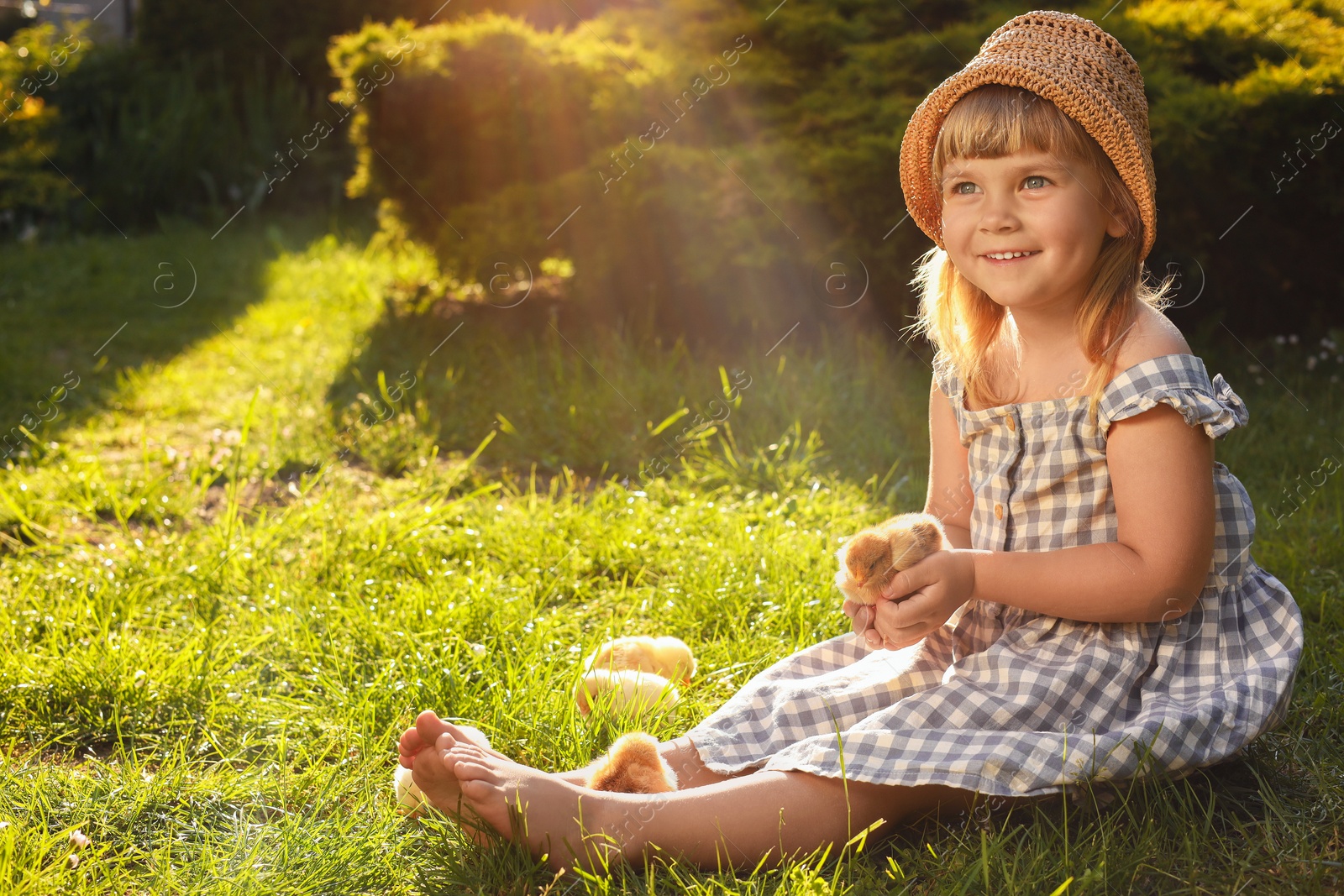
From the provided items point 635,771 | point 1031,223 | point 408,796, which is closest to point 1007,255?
point 1031,223

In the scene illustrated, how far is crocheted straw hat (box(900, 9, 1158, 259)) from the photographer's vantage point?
5.60ft

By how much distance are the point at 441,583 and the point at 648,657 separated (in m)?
0.67

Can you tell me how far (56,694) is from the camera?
2285 mm

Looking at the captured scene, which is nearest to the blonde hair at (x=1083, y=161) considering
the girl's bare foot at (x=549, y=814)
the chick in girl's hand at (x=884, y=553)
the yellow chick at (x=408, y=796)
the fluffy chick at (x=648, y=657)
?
the chick in girl's hand at (x=884, y=553)

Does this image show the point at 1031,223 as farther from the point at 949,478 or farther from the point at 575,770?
the point at 575,770

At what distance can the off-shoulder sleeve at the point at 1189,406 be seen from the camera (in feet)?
5.53

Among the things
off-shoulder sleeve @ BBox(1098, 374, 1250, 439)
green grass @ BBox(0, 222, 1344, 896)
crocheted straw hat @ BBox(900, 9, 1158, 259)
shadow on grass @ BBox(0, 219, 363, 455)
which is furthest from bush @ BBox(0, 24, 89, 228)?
off-shoulder sleeve @ BBox(1098, 374, 1250, 439)

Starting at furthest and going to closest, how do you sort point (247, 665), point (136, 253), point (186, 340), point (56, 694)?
point (136, 253) < point (186, 340) < point (247, 665) < point (56, 694)

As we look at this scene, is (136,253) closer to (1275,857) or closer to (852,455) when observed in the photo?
(852,455)

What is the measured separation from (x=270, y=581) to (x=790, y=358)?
219cm

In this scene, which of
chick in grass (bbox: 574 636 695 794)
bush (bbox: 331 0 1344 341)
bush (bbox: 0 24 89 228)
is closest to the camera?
chick in grass (bbox: 574 636 695 794)

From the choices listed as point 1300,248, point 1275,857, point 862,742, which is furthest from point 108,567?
point 1300,248

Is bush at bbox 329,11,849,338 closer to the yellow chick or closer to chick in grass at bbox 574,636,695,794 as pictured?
chick in grass at bbox 574,636,695,794

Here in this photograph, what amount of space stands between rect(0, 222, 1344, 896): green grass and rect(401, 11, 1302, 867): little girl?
0.10 m
